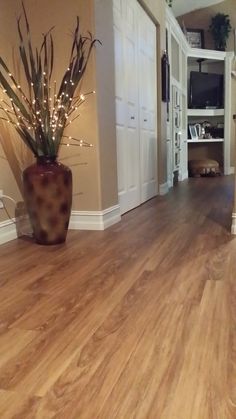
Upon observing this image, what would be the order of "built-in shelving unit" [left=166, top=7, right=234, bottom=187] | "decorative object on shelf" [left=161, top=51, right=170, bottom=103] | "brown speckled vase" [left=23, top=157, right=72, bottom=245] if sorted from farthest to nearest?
"built-in shelving unit" [left=166, top=7, right=234, bottom=187] → "decorative object on shelf" [left=161, top=51, right=170, bottom=103] → "brown speckled vase" [left=23, top=157, right=72, bottom=245]

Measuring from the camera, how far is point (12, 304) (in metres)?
1.51

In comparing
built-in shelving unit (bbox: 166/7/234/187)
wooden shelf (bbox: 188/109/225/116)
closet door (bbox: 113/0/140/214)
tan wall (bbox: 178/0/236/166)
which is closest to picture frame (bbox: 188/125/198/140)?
built-in shelving unit (bbox: 166/7/234/187)

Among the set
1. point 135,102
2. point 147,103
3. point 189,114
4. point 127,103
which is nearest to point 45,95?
point 127,103

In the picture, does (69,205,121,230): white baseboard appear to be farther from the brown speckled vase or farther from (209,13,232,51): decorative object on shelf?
(209,13,232,51): decorative object on shelf

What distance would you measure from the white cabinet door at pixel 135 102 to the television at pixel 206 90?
11.4ft

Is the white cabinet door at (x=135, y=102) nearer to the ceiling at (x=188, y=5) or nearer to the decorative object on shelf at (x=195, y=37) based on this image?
the ceiling at (x=188, y=5)

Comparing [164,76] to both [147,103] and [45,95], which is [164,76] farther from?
[45,95]

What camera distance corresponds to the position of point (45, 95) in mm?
2516

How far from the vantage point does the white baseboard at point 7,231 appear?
2.59 metres

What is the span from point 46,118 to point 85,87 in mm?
462

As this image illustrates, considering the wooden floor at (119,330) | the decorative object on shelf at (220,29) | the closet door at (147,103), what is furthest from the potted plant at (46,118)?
the decorative object on shelf at (220,29)

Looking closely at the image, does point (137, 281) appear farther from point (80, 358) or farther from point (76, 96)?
point (76, 96)

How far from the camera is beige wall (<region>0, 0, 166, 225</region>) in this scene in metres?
2.67

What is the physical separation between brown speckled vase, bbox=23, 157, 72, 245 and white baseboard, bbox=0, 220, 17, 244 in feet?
0.85
